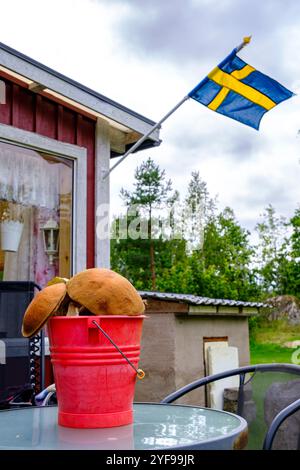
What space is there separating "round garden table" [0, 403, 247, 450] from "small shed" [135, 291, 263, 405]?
3.06 metres

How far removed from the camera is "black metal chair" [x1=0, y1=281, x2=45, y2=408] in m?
3.06

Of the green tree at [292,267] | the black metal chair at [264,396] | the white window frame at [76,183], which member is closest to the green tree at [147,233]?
the green tree at [292,267]

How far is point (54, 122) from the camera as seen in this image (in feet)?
13.0

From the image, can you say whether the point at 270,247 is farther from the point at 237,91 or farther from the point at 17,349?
the point at 17,349

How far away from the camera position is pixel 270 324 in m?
17.1

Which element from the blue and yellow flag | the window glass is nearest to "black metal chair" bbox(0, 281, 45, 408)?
the window glass

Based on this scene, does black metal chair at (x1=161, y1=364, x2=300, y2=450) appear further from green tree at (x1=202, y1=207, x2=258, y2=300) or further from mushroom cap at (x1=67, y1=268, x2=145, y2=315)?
green tree at (x1=202, y1=207, x2=258, y2=300)

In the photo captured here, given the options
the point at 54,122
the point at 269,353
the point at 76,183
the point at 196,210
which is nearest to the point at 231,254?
the point at 196,210

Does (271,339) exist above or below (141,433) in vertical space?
below

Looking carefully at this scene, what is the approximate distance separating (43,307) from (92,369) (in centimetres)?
18

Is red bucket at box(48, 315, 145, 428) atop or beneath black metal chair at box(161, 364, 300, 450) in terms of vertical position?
atop

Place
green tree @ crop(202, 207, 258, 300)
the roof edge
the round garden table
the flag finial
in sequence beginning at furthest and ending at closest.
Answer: green tree @ crop(202, 207, 258, 300)
the flag finial
the roof edge
the round garden table

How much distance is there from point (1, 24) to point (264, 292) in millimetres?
14331

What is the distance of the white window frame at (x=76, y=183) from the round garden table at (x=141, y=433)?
2583mm
